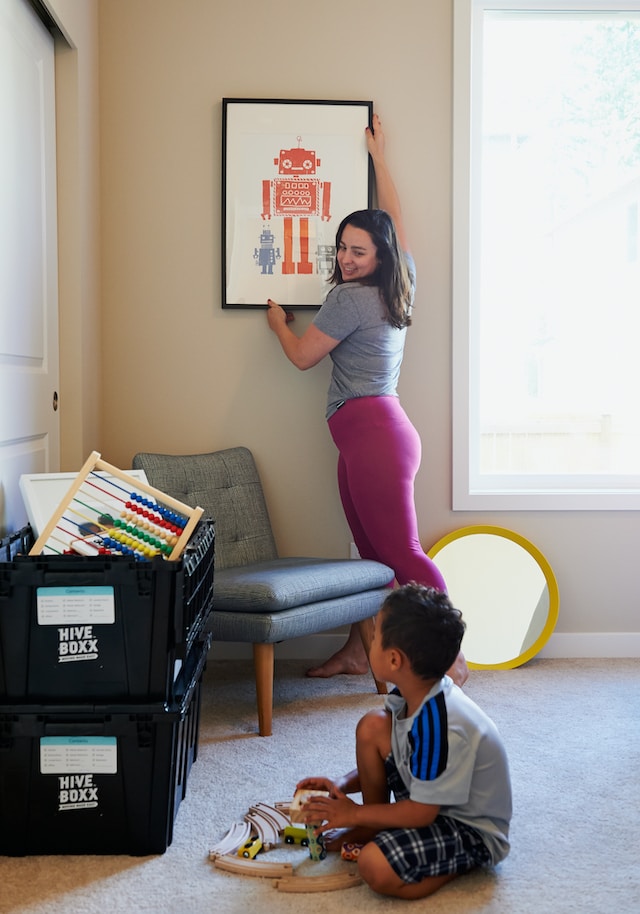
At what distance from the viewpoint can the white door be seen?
253cm

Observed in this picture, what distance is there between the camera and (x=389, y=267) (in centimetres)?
319

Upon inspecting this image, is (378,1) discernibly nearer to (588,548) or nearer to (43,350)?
(43,350)

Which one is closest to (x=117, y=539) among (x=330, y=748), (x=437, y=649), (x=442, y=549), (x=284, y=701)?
(x=437, y=649)

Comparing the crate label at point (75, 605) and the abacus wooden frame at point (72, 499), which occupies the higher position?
the abacus wooden frame at point (72, 499)

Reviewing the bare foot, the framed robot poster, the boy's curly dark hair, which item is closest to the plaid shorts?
the boy's curly dark hair

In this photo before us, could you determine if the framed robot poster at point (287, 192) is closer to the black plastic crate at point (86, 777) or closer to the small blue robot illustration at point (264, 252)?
the small blue robot illustration at point (264, 252)

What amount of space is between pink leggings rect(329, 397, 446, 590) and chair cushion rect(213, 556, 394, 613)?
0.27 ft

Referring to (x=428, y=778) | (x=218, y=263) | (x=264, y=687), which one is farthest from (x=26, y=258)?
(x=428, y=778)

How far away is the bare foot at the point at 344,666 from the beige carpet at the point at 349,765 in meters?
0.04

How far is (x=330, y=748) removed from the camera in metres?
2.63

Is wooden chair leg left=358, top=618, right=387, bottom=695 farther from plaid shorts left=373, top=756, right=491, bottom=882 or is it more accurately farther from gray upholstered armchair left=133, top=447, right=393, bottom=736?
plaid shorts left=373, top=756, right=491, bottom=882

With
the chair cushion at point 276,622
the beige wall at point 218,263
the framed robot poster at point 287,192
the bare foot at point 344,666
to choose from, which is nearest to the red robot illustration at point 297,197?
the framed robot poster at point 287,192

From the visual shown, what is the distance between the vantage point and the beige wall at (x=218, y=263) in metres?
3.47

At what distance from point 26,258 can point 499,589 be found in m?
2.00
